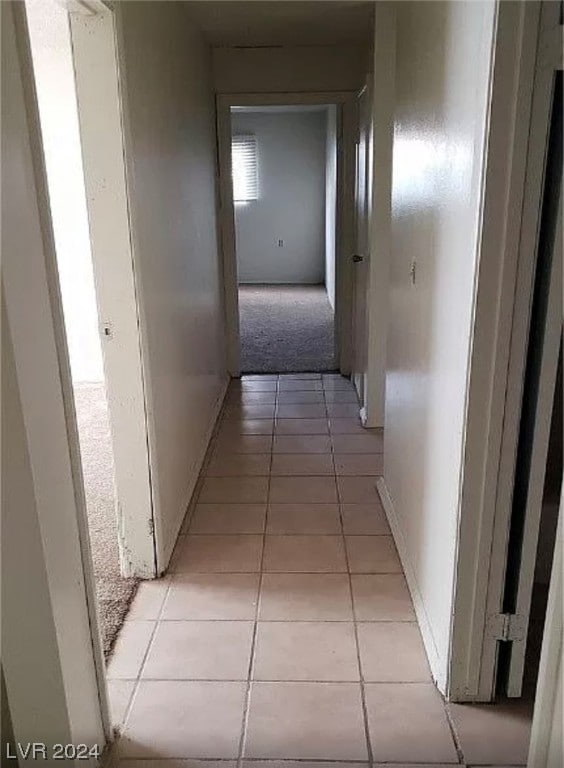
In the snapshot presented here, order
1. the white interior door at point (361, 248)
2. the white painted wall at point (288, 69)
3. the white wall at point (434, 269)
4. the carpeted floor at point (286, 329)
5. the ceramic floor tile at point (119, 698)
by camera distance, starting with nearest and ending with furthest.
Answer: the white wall at point (434, 269) < the ceramic floor tile at point (119, 698) < the white interior door at point (361, 248) < the white painted wall at point (288, 69) < the carpeted floor at point (286, 329)

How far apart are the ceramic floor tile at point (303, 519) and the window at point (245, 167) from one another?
233 inches

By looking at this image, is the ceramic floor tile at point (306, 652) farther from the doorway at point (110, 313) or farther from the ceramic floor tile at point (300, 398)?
the ceramic floor tile at point (300, 398)

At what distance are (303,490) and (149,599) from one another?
0.96 metres

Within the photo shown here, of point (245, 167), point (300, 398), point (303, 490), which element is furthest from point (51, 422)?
point (245, 167)

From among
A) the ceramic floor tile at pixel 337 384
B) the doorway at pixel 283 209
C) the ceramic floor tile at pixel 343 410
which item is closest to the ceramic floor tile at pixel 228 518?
the ceramic floor tile at pixel 343 410

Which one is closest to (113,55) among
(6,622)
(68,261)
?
Result: (6,622)

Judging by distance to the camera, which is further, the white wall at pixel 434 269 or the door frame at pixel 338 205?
the door frame at pixel 338 205

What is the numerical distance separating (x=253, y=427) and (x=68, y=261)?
1.82 metres

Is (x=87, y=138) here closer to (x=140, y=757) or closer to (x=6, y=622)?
(x=6, y=622)

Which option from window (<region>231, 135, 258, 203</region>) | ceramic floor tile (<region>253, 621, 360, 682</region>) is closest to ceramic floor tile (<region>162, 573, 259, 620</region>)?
ceramic floor tile (<region>253, 621, 360, 682</region>)

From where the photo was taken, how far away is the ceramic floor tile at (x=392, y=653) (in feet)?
5.96

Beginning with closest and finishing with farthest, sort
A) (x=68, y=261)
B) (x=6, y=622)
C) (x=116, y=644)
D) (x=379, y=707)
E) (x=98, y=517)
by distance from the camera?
(x=6, y=622) → (x=379, y=707) → (x=116, y=644) → (x=98, y=517) → (x=68, y=261)

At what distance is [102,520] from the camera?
2.68 metres

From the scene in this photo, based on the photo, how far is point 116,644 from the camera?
6.47ft
